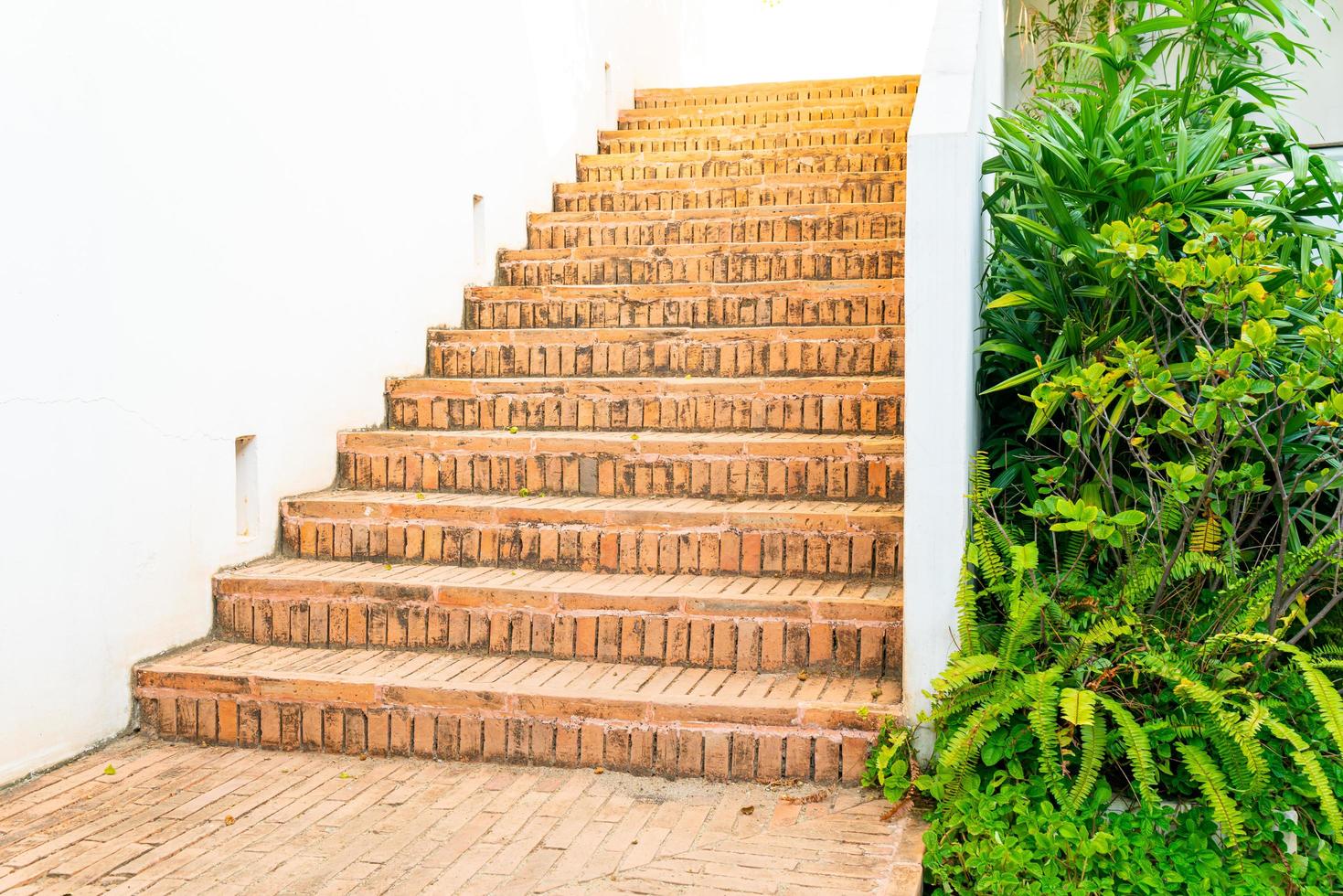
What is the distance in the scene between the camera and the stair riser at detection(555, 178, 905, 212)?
19.4 ft

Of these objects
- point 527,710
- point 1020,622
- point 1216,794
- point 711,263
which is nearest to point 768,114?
point 711,263

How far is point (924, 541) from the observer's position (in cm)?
300

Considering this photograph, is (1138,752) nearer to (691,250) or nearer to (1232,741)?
(1232,741)

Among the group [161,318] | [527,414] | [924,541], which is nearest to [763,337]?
[527,414]

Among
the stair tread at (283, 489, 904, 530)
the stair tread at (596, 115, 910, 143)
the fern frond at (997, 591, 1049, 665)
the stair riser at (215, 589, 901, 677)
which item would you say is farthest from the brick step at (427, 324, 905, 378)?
the stair tread at (596, 115, 910, 143)

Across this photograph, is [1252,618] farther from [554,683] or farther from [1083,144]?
[554,683]

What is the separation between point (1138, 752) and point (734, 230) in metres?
Answer: 3.72

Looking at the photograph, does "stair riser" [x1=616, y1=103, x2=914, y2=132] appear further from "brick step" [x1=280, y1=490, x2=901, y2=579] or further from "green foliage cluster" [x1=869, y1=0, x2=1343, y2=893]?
"brick step" [x1=280, y1=490, x2=901, y2=579]

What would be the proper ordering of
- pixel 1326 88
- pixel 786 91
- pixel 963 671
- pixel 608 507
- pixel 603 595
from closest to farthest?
pixel 963 671 < pixel 603 595 < pixel 608 507 < pixel 1326 88 < pixel 786 91

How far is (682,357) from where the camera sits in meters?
4.95

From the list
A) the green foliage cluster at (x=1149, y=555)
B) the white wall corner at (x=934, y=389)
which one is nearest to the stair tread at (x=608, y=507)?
the green foliage cluster at (x=1149, y=555)

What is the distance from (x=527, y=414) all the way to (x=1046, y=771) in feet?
8.96

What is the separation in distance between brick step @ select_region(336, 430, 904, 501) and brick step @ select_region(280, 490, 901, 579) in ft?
0.27

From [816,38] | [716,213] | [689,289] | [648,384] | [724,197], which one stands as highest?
[816,38]
